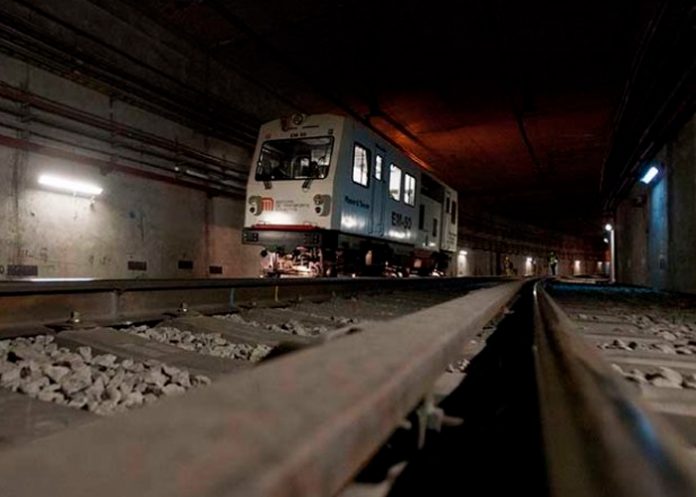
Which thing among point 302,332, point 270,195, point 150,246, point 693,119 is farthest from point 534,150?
point 302,332

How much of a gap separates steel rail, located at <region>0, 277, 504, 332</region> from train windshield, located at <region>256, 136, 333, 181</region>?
434cm

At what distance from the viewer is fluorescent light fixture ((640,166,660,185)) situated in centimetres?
1152

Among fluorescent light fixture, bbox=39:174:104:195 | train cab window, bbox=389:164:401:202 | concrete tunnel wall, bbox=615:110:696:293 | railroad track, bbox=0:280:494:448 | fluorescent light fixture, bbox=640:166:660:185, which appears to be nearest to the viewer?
railroad track, bbox=0:280:494:448

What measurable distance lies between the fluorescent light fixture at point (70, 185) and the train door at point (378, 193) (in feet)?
16.9

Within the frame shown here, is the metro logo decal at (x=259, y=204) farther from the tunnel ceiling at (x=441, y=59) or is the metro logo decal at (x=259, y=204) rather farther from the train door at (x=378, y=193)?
the tunnel ceiling at (x=441, y=59)

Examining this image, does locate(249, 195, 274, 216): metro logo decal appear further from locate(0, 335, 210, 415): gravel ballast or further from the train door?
locate(0, 335, 210, 415): gravel ballast

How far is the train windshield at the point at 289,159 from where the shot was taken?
29.9 ft

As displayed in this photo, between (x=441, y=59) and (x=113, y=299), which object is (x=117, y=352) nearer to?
(x=113, y=299)

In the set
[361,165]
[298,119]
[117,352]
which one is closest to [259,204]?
[298,119]

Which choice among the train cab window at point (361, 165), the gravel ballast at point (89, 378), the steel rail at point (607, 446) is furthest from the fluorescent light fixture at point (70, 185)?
the steel rail at point (607, 446)

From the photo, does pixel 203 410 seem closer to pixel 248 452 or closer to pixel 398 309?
pixel 248 452

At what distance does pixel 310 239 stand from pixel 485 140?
10.9 m

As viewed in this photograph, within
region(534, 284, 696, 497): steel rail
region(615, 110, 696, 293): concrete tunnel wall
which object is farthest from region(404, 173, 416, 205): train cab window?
region(534, 284, 696, 497): steel rail

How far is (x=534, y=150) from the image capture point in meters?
18.7
